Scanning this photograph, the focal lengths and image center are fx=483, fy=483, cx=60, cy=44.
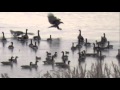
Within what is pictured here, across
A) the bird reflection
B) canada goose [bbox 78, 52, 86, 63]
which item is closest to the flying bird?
the bird reflection

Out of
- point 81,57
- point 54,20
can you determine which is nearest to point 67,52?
point 81,57

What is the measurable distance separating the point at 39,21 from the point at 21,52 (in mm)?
760

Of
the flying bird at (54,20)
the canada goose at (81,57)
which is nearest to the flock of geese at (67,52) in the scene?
the canada goose at (81,57)

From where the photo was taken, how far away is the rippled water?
10102mm

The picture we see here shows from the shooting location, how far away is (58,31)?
10289 millimetres

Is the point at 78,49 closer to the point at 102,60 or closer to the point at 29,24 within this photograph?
the point at 102,60

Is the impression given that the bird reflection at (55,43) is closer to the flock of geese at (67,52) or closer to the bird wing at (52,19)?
the flock of geese at (67,52)

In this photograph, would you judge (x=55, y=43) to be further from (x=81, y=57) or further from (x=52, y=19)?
(x=81, y=57)

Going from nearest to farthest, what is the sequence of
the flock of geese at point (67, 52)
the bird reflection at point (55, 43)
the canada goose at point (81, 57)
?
the flock of geese at point (67, 52) → the canada goose at point (81, 57) → the bird reflection at point (55, 43)

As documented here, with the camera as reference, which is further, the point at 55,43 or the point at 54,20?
the point at 55,43

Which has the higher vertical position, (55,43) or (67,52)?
(55,43)

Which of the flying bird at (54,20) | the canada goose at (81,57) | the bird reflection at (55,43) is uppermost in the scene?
the flying bird at (54,20)

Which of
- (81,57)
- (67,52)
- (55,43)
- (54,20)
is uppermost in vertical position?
(54,20)

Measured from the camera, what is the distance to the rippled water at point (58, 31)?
10.1 metres
